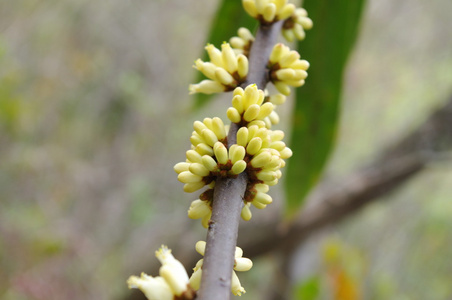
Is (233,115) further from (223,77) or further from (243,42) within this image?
(243,42)

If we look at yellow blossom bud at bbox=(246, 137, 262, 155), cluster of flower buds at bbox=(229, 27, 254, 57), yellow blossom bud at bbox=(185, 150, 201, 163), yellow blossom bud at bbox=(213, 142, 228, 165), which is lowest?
yellow blossom bud at bbox=(213, 142, 228, 165)

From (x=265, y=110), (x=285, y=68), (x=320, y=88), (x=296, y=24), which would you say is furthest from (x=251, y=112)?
(x=320, y=88)

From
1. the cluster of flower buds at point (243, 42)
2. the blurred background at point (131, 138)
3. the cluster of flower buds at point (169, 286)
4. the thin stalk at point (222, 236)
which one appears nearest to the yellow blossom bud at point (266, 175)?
the thin stalk at point (222, 236)

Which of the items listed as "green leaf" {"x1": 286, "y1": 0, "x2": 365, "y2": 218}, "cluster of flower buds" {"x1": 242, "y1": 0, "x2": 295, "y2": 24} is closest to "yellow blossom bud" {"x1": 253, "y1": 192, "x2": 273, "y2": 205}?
"cluster of flower buds" {"x1": 242, "y1": 0, "x2": 295, "y2": 24}

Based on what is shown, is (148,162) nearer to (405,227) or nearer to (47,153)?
(47,153)

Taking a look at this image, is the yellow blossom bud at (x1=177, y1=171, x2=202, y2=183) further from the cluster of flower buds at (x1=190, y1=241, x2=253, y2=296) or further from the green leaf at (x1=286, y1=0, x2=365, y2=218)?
the green leaf at (x1=286, y1=0, x2=365, y2=218)

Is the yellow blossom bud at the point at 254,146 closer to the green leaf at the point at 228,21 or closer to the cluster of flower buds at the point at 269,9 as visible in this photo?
the cluster of flower buds at the point at 269,9
